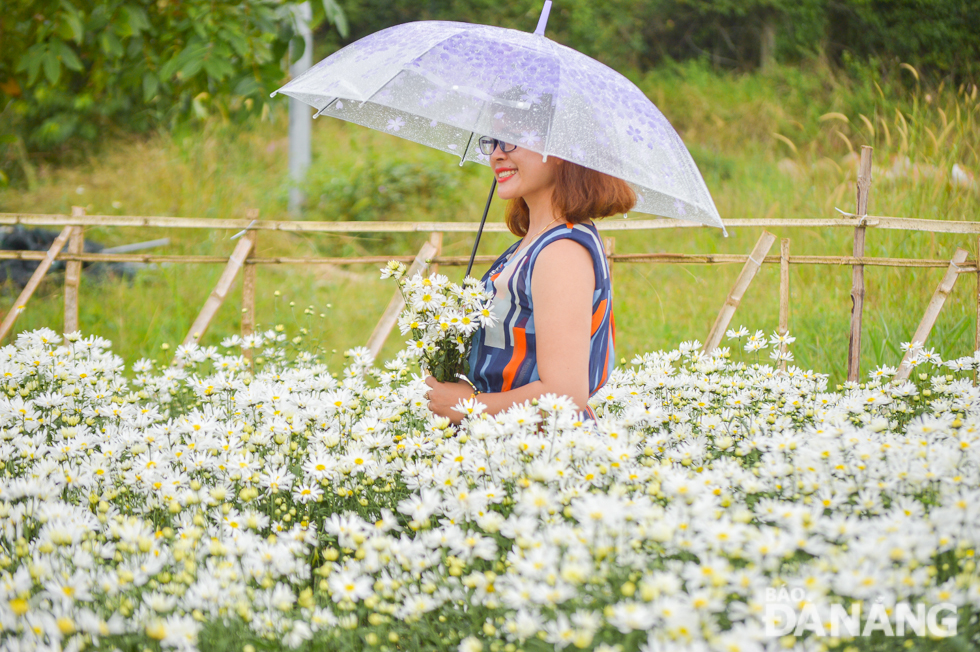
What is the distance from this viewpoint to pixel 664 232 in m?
7.86

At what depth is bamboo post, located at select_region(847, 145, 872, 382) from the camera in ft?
13.1

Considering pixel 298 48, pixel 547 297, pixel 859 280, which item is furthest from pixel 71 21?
pixel 859 280


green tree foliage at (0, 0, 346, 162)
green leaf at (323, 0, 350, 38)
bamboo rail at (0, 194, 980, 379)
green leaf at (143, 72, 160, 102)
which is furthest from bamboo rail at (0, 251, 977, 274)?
green leaf at (323, 0, 350, 38)

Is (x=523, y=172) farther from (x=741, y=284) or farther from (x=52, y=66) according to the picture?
(x=52, y=66)

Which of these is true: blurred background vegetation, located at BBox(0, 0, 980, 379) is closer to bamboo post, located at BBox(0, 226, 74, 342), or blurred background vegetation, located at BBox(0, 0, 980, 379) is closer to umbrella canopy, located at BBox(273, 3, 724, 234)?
bamboo post, located at BBox(0, 226, 74, 342)

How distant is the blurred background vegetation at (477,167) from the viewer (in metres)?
4.16

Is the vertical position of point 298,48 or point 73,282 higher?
point 298,48

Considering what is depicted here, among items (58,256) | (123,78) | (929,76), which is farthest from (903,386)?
→ (929,76)

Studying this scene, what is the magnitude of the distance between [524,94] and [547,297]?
627mm

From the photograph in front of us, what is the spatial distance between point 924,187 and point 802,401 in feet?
12.8

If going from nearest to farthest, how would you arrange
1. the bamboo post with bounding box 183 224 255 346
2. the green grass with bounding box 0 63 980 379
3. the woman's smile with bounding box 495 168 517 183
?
the woman's smile with bounding box 495 168 517 183 < the bamboo post with bounding box 183 224 255 346 < the green grass with bounding box 0 63 980 379

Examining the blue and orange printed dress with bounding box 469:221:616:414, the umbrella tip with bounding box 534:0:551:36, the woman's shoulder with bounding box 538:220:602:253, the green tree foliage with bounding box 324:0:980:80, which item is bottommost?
the blue and orange printed dress with bounding box 469:221:616:414

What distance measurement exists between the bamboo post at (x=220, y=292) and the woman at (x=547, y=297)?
268 cm

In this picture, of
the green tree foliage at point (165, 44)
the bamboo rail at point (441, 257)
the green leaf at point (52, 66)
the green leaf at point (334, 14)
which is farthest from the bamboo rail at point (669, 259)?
the green leaf at point (334, 14)
